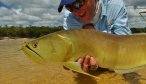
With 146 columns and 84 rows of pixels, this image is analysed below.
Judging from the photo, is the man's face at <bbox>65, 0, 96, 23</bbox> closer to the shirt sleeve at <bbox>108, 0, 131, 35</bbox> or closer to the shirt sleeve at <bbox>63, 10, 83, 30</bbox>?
the shirt sleeve at <bbox>108, 0, 131, 35</bbox>

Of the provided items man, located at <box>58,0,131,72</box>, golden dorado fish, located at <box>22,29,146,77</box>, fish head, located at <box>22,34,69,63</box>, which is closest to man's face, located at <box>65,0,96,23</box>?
man, located at <box>58,0,131,72</box>

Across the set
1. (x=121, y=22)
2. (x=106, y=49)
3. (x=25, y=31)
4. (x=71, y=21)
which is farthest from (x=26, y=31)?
(x=106, y=49)

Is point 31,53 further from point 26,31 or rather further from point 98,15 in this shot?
point 26,31

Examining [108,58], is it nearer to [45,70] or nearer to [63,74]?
[63,74]

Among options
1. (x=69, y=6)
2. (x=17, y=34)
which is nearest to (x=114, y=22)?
(x=69, y=6)

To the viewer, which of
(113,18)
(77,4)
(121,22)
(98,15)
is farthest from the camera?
(113,18)
